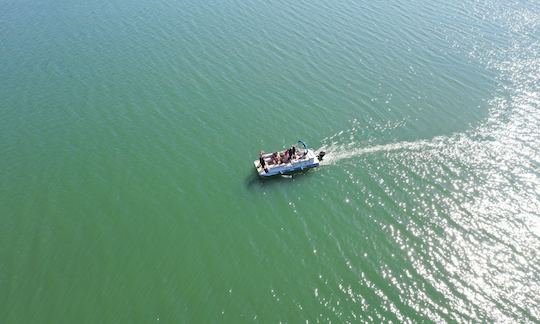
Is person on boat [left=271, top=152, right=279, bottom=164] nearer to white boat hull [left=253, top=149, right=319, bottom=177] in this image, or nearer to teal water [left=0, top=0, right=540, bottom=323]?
white boat hull [left=253, top=149, right=319, bottom=177]

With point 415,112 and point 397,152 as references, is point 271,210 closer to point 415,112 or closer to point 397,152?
point 397,152

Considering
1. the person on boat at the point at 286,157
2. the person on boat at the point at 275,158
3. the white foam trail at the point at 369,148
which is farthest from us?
the white foam trail at the point at 369,148

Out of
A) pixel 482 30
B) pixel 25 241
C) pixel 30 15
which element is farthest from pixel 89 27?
pixel 482 30

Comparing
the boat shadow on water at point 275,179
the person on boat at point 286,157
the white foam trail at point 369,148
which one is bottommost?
the white foam trail at point 369,148

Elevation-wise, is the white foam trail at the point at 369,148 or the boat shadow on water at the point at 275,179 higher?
the boat shadow on water at the point at 275,179

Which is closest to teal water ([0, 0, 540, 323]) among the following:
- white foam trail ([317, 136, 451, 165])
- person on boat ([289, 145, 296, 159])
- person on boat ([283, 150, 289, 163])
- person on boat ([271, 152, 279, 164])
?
white foam trail ([317, 136, 451, 165])

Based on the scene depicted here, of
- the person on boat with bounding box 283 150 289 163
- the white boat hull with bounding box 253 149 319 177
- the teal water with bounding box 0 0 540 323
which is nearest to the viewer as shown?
the teal water with bounding box 0 0 540 323

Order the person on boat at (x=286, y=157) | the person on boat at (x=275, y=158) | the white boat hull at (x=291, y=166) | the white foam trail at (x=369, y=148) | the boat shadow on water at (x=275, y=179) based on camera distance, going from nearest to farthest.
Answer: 1. the boat shadow on water at (x=275, y=179)
2. the white boat hull at (x=291, y=166)
3. the person on boat at (x=275, y=158)
4. the person on boat at (x=286, y=157)
5. the white foam trail at (x=369, y=148)

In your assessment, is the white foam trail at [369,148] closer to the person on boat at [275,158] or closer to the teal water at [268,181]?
the teal water at [268,181]

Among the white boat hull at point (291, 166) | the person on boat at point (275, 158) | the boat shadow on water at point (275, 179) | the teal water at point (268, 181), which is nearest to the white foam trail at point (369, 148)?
the teal water at point (268, 181)
